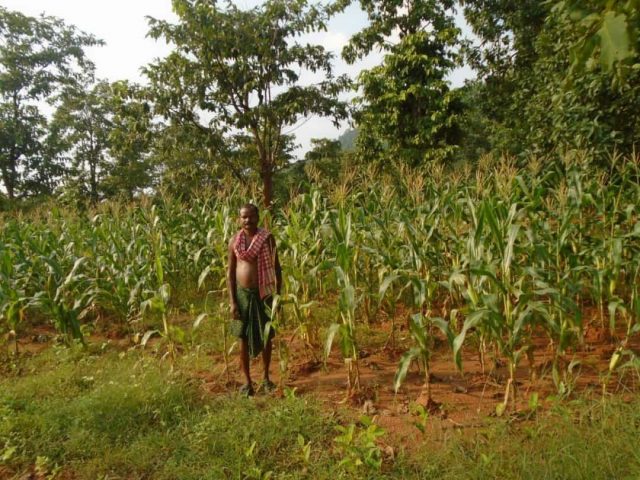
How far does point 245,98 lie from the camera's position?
10266 mm

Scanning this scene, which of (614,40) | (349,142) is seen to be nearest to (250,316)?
(614,40)

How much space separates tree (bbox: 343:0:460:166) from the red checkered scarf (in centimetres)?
865

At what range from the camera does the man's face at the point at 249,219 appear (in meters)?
3.62

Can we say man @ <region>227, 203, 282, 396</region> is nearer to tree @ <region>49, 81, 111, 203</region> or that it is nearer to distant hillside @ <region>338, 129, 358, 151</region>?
distant hillside @ <region>338, 129, 358, 151</region>

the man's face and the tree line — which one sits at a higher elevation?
the tree line

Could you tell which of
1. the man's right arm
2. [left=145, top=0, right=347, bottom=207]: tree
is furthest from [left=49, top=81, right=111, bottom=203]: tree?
the man's right arm


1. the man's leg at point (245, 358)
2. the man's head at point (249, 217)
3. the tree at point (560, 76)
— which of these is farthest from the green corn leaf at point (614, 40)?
the man's leg at point (245, 358)

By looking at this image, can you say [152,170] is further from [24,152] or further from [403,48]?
[403,48]

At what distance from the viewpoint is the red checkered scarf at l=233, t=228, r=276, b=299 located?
367cm

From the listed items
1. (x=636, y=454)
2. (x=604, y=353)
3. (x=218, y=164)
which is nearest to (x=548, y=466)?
(x=636, y=454)

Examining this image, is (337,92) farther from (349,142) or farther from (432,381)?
(349,142)

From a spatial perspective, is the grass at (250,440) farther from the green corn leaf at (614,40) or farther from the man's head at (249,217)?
the green corn leaf at (614,40)

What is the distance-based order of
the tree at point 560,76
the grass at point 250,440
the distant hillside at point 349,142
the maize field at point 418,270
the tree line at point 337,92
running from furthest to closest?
the distant hillside at point 349,142 → the tree line at point 337,92 → the maize field at point 418,270 → the grass at point 250,440 → the tree at point 560,76

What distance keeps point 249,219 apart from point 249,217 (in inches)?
0.7
